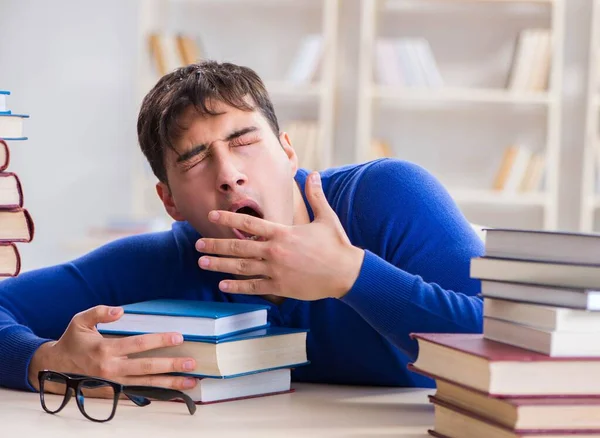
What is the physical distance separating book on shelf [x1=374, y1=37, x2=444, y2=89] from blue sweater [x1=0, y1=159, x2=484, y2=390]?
2.72 metres

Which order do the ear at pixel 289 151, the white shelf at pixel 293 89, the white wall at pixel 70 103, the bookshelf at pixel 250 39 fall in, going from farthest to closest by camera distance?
1. the white wall at pixel 70 103
2. the bookshelf at pixel 250 39
3. the white shelf at pixel 293 89
4. the ear at pixel 289 151

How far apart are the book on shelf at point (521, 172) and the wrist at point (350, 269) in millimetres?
3221

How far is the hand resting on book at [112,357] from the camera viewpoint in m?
1.19

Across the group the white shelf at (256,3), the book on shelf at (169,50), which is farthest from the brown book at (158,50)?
the white shelf at (256,3)

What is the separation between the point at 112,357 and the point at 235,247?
214 millimetres

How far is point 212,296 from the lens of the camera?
1.53 meters

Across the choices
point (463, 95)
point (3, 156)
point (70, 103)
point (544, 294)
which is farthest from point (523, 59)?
point (544, 294)

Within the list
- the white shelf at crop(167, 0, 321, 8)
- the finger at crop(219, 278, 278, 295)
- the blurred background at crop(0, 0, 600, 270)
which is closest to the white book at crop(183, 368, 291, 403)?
the finger at crop(219, 278, 278, 295)

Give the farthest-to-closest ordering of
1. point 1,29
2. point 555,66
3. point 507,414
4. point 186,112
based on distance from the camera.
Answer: point 1,29 < point 555,66 < point 186,112 < point 507,414

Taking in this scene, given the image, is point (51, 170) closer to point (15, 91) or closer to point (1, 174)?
point (15, 91)

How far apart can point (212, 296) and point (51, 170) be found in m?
3.51

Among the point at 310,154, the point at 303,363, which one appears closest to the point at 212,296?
the point at 303,363

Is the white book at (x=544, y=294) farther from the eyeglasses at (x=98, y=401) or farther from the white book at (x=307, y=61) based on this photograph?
the white book at (x=307, y=61)

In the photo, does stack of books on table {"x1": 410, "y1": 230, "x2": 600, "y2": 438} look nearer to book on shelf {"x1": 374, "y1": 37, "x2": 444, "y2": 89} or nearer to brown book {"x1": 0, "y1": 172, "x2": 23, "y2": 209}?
brown book {"x1": 0, "y1": 172, "x2": 23, "y2": 209}
